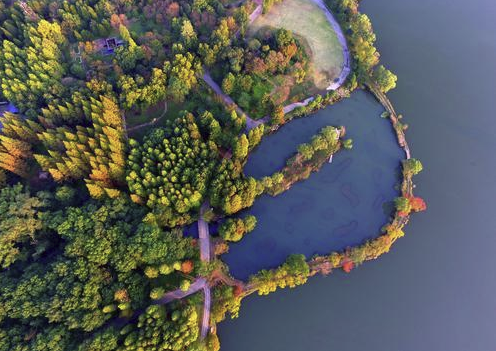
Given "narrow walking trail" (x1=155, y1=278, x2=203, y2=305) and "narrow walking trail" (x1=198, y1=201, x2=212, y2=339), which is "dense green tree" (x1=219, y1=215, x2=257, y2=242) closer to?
"narrow walking trail" (x1=198, y1=201, x2=212, y2=339)

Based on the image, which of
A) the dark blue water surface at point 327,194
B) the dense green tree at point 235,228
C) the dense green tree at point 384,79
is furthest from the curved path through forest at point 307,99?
the dense green tree at point 235,228

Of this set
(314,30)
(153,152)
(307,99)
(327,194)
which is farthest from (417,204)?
(153,152)

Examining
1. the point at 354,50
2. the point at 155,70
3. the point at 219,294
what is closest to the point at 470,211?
the point at 354,50

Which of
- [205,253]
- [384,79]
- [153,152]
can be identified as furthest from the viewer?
[384,79]

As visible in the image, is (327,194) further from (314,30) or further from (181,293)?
(314,30)

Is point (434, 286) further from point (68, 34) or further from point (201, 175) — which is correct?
point (68, 34)

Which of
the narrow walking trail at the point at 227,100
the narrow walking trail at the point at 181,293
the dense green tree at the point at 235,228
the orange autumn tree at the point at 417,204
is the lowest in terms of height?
the orange autumn tree at the point at 417,204

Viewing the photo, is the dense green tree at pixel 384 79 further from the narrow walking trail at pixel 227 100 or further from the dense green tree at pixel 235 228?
the dense green tree at pixel 235 228
